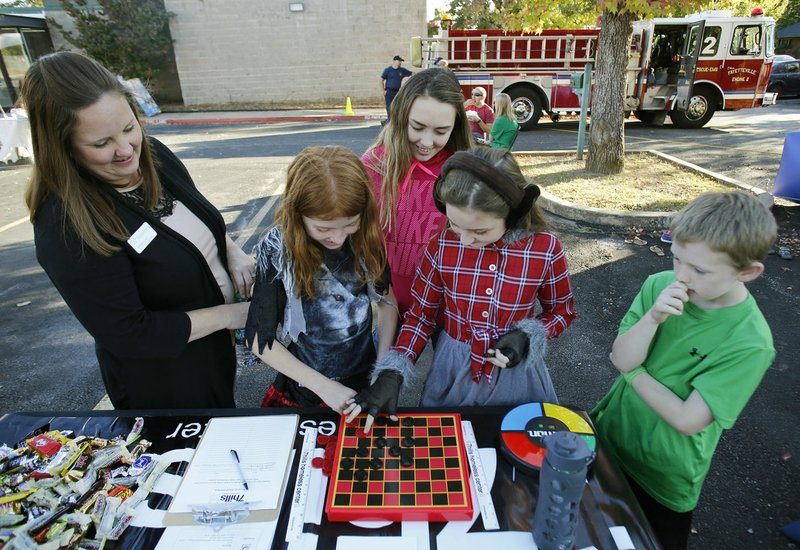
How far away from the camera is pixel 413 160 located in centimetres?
199

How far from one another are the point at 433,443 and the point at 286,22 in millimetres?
17982

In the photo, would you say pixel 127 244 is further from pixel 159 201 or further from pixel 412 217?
pixel 412 217

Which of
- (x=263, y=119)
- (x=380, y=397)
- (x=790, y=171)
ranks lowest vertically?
(x=263, y=119)

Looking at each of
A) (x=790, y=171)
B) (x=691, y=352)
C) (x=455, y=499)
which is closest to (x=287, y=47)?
(x=790, y=171)

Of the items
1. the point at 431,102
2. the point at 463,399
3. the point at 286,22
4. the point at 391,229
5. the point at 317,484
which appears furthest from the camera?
the point at 286,22

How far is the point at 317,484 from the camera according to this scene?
50.8 inches

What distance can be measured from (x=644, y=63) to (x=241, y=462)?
471 inches

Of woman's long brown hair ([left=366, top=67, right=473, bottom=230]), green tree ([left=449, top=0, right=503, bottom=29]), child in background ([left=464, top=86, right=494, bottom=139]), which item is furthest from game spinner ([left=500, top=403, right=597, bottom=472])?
green tree ([left=449, top=0, right=503, bottom=29])

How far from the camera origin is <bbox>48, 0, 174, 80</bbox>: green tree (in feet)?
52.6

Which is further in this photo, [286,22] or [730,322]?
[286,22]

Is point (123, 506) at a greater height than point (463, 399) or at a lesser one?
greater

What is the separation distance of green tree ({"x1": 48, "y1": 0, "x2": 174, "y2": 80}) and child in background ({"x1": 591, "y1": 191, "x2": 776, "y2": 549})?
1921cm

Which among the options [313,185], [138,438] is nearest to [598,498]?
[313,185]

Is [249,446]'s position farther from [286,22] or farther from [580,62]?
[286,22]
